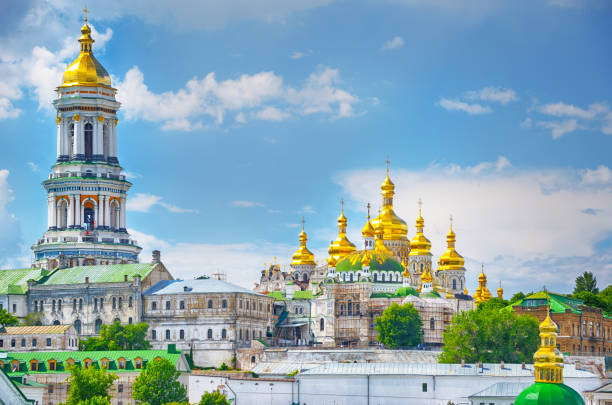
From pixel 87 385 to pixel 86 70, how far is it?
49674mm

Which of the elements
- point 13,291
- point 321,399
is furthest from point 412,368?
point 13,291

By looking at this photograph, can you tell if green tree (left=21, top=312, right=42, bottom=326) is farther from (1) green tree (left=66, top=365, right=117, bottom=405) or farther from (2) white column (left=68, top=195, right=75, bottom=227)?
(1) green tree (left=66, top=365, right=117, bottom=405)

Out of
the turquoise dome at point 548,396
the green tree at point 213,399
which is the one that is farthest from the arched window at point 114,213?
the turquoise dome at point 548,396

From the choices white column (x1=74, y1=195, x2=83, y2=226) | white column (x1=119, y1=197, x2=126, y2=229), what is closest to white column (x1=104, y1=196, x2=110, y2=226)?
white column (x1=119, y1=197, x2=126, y2=229)

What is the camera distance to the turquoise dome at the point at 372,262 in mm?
137125

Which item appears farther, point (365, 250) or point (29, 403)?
point (365, 250)

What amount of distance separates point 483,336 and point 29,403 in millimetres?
59041

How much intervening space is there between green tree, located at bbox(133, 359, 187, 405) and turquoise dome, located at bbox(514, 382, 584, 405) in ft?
103

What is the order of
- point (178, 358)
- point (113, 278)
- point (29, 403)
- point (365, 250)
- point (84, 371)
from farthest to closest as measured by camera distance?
point (365, 250)
point (113, 278)
point (178, 358)
point (84, 371)
point (29, 403)

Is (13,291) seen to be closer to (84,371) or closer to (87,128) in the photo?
(87,128)

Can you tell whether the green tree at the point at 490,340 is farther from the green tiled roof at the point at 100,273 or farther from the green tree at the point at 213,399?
the green tiled roof at the point at 100,273

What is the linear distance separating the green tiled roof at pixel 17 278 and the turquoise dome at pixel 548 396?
216ft

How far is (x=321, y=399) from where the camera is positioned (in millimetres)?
103625

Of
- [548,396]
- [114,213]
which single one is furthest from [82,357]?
[548,396]
